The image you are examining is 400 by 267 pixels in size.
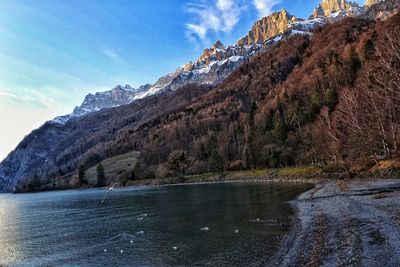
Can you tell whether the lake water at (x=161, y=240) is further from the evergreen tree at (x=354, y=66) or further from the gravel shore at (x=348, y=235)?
the evergreen tree at (x=354, y=66)

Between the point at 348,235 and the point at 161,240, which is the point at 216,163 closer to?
the point at 161,240

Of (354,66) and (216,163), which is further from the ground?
(354,66)

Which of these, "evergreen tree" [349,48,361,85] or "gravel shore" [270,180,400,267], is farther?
"evergreen tree" [349,48,361,85]

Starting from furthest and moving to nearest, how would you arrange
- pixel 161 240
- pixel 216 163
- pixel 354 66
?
1. pixel 216 163
2. pixel 354 66
3. pixel 161 240

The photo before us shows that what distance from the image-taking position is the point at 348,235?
2981cm

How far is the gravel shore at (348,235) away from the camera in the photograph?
23.4 meters

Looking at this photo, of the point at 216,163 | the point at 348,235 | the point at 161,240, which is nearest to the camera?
the point at 348,235

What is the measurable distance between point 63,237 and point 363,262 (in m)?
43.6

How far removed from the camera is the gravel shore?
23.4 m

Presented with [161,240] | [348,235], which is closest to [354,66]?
[161,240]

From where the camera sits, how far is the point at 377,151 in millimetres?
86500

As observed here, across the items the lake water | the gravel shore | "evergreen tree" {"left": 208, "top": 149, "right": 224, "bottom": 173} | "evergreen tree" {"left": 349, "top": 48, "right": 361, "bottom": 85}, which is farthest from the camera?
"evergreen tree" {"left": 208, "top": 149, "right": 224, "bottom": 173}

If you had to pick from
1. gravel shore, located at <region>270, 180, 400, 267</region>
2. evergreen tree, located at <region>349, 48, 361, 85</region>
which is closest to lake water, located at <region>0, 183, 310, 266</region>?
gravel shore, located at <region>270, 180, 400, 267</region>

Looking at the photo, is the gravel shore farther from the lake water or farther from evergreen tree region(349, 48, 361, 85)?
evergreen tree region(349, 48, 361, 85)
